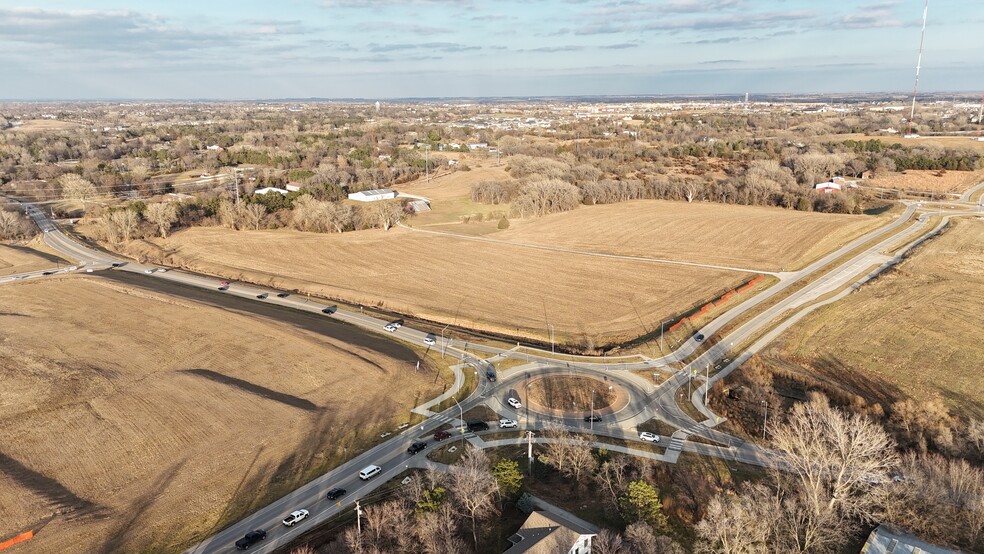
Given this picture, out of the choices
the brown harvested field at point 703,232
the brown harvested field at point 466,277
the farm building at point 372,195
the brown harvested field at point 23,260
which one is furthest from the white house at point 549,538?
the farm building at point 372,195

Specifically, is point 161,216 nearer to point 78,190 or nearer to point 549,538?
point 78,190

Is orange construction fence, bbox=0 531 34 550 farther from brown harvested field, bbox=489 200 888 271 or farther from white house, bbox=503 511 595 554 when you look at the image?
brown harvested field, bbox=489 200 888 271

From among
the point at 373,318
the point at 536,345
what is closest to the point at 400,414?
the point at 536,345

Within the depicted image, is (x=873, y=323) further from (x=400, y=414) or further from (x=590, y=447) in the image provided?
(x=400, y=414)

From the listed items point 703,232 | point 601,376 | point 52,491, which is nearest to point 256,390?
point 52,491

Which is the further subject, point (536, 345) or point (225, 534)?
point (536, 345)
